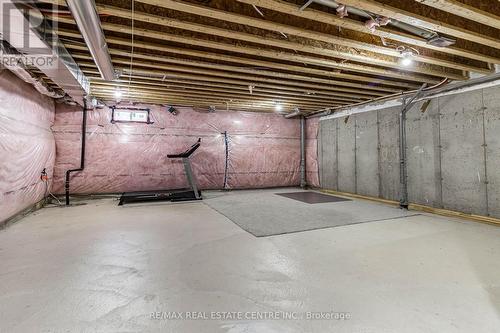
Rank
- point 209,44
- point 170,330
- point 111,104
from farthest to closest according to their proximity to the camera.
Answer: point 111,104
point 209,44
point 170,330

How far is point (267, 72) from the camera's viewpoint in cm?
372

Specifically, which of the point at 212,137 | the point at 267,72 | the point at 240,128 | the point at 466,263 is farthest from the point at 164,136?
the point at 466,263

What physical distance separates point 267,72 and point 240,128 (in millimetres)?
3497

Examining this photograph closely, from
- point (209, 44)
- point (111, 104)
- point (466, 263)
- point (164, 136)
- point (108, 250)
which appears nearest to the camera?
point (466, 263)

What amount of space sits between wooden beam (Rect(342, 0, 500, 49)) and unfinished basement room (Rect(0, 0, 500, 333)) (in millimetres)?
18

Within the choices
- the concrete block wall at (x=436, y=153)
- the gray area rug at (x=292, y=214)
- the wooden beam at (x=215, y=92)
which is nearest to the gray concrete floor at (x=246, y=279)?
the gray area rug at (x=292, y=214)

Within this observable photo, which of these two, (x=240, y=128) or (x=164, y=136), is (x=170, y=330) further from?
(x=240, y=128)

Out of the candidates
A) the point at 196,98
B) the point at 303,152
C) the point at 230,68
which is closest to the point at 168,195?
the point at 196,98

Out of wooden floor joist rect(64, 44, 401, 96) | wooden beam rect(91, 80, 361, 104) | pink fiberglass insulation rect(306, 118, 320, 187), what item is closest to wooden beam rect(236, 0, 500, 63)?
wooden floor joist rect(64, 44, 401, 96)

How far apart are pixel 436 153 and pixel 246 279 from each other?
→ 4388 millimetres

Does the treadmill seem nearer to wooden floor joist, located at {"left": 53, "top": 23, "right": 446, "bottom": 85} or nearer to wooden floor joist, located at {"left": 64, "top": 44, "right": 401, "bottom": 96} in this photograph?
wooden floor joist, located at {"left": 64, "top": 44, "right": 401, "bottom": 96}

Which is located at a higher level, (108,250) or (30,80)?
(30,80)

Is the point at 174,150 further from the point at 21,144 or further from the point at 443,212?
the point at 443,212

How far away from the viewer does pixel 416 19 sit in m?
2.24
